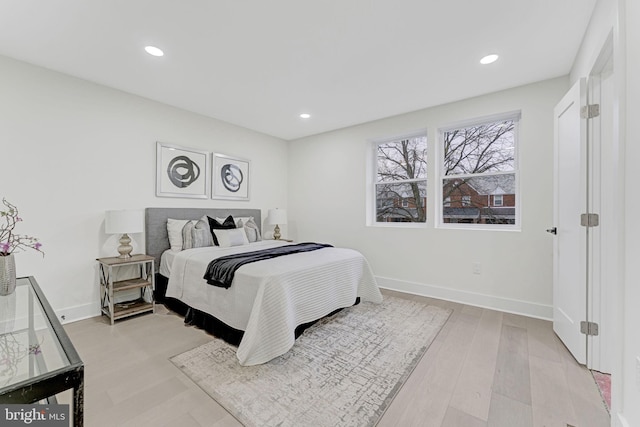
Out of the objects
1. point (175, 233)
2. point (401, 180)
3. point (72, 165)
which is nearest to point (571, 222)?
point (401, 180)

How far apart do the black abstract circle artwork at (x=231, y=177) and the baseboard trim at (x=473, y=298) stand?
2611 millimetres

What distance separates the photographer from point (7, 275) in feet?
5.44

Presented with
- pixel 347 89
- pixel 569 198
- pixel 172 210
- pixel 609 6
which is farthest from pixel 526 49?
pixel 172 210

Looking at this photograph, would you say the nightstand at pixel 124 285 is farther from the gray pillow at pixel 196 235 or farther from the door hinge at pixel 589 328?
the door hinge at pixel 589 328

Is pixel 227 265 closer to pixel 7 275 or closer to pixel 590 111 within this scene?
pixel 7 275

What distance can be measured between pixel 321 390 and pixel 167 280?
2.37 meters

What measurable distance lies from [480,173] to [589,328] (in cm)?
194

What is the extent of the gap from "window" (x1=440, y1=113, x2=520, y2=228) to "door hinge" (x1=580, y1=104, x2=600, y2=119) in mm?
1220

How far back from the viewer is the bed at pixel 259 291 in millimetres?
2125

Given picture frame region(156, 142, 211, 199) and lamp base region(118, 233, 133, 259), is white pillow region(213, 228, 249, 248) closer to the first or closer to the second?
picture frame region(156, 142, 211, 199)

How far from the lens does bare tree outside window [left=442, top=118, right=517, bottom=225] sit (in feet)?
10.7

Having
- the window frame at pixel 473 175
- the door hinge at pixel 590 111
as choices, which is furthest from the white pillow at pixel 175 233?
the door hinge at pixel 590 111

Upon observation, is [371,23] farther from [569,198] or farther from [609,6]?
[569,198]

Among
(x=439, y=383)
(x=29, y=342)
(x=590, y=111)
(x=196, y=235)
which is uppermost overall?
(x=590, y=111)
